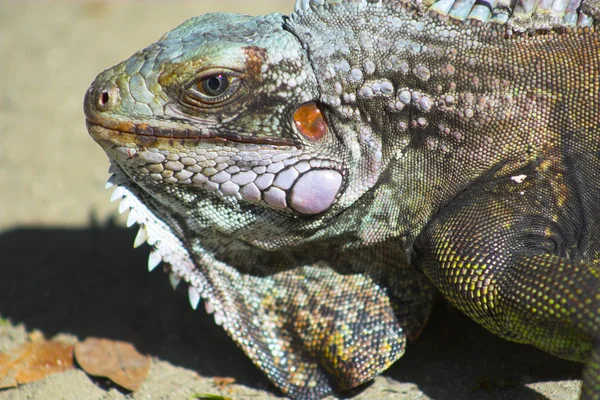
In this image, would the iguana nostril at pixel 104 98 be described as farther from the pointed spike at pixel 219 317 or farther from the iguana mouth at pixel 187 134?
the pointed spike at pixel 219 317

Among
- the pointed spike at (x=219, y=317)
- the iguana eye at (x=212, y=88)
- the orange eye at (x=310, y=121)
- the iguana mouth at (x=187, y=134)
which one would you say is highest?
the iguana eye at (x=212, y=88)

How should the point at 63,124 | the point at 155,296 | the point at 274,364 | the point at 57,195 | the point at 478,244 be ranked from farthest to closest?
the point at 63,124
the point at 57,195
the point at 155,296
the point at 274,364
the point at 478,244

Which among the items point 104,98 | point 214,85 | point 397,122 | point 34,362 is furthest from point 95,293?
point 397,122

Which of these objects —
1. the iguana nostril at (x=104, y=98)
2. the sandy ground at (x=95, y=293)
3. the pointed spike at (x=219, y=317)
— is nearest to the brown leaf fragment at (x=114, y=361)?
the sandy ground at (x=95, y=293)

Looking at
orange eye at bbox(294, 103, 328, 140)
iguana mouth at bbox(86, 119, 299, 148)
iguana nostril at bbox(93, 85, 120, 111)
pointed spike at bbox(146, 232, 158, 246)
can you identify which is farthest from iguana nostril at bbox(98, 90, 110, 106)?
orange eye at bbox(294, 103, 328, 140)

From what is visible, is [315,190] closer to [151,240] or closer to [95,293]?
[151,240]

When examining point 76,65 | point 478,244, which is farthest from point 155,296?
point 76,65

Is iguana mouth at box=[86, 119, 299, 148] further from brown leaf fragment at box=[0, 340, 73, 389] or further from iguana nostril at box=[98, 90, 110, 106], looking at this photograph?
brown leaf fragment at box=[0, 340, 73, 389]

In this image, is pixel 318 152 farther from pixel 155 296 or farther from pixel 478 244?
pixel 155 296
